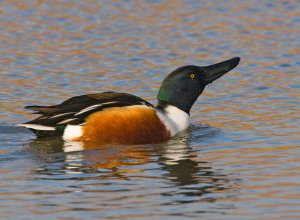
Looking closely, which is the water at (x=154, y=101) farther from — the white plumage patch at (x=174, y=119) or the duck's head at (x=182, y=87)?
the duck's head at (x=182, y=87)

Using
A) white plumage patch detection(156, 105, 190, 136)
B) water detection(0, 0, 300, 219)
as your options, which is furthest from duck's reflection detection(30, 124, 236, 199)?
white plumage patch detection(156, 105, 190, 136)

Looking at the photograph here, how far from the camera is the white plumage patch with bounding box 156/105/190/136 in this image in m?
11.3

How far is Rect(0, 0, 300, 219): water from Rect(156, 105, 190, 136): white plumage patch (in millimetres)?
118

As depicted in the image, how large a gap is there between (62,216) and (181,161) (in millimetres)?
2438

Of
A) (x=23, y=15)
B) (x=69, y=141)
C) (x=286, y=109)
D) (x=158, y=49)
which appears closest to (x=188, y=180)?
(x=69, y=141)

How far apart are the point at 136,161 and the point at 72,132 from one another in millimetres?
1396

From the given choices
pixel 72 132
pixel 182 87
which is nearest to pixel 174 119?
pixel 182 87

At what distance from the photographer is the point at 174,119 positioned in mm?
11555

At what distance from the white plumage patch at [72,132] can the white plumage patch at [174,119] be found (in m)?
0.90

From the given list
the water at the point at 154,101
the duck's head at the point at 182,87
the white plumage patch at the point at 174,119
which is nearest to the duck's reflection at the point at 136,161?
the water at the point at 154,101

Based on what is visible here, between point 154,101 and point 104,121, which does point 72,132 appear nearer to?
point 104,121

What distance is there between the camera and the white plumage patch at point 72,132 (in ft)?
36.1

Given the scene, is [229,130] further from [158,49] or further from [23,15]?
[23,15]

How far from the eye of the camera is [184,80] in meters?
11.9
